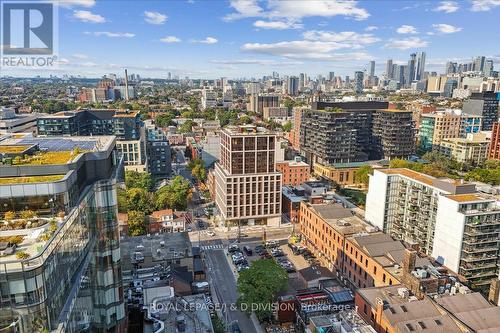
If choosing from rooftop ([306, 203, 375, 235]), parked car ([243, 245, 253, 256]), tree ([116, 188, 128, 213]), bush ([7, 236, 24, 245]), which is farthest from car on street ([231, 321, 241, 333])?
bush ([7, 236, 24, 245])

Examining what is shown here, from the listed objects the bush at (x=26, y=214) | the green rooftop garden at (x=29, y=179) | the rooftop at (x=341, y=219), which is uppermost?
the green rooftop garden at (x=29, y=179)

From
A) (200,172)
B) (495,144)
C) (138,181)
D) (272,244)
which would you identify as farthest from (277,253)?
(495,144)

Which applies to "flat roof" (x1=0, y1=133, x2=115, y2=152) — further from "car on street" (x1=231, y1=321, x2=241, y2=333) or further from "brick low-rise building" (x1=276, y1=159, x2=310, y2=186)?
"brick low-rise building" (x1=276, y1=159, x2=310, y2=186)

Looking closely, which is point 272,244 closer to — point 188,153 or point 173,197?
point 173,197

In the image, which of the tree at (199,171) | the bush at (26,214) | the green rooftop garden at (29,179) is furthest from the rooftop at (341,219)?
the tree at (199,171)

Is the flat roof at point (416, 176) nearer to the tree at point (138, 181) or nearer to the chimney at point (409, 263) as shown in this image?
the chimney at point (409, 263)

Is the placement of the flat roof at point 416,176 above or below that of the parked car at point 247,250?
above

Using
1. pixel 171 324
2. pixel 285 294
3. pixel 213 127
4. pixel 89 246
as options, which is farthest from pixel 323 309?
pixel 213 127
